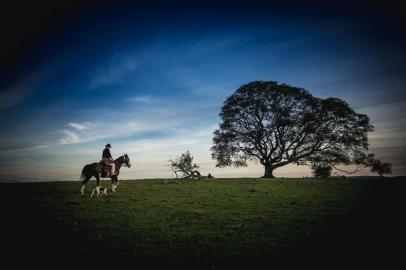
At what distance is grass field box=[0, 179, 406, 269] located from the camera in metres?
8.59

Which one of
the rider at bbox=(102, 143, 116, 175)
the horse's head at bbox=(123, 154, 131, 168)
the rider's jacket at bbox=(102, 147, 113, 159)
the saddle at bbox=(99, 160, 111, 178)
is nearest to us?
the saddle at bbox=(99, 160, 111, 178)

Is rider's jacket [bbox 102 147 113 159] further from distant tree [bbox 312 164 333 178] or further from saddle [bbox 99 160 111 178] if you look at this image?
distant tree [bbox 312 164 333 178]

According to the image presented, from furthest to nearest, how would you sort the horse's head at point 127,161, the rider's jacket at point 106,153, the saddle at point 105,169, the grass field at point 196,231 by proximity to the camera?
the horse's head at point 127,161 < the rider's jacket at point 106,153 < the saddle at point 105,169 < the grass field at point 196,231

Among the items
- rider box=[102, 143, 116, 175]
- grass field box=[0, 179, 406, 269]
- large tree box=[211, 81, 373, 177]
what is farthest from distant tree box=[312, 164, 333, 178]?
rider box=[102, 143, 116, 175]

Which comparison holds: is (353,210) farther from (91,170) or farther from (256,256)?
(91,170)

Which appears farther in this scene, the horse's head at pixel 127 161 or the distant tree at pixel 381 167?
the distant tree at pixel 381 167

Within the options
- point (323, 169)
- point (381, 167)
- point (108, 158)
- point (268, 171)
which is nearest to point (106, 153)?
point (108, 158)

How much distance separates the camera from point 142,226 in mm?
11805

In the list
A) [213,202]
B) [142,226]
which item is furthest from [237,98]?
[142,226]

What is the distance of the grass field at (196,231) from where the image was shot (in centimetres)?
859

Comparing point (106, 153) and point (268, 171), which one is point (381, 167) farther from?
point (106, 153)

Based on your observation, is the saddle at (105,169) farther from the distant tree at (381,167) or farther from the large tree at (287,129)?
the distant tree at (381,167)

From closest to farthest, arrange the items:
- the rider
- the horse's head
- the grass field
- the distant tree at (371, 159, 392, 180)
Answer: the grass field
the rider
the horse's head
the distant tree at (371, 159, 392, 180)

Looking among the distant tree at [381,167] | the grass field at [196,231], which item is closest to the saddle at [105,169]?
the grass field at [196,231]
